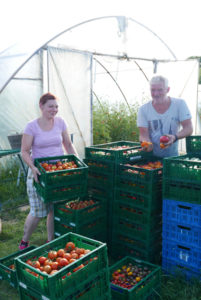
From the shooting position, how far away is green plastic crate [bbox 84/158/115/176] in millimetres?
3332

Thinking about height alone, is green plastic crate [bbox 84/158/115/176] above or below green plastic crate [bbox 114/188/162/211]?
above

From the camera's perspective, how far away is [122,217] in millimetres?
3279

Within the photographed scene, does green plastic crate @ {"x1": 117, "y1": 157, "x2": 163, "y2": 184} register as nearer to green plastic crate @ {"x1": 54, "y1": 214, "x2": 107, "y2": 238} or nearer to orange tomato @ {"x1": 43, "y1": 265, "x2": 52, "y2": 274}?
green plastic crate @ {"x1": 54, "y1": 214, "x2": 107, "y2": 238}

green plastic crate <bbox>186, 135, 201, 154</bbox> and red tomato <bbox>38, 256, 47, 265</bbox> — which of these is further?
green plastic crate <bbox>186, 135, 201, 154</bbox>

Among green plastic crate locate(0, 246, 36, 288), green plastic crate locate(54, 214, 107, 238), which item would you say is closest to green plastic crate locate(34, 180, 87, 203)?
green plastic crate locate(54, 214, 107, 238)

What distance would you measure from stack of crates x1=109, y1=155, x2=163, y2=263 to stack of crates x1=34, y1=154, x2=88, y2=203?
0.41m

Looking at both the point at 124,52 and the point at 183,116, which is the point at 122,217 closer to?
the point at 183,116

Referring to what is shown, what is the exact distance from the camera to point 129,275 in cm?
276

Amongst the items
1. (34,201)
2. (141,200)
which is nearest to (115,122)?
(34,201)

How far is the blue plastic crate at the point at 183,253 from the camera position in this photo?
2785 mm

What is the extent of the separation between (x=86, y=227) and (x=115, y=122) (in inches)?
210

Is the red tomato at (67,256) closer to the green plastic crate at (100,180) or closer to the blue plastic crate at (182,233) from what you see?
the blue plastic crate at (182,233)

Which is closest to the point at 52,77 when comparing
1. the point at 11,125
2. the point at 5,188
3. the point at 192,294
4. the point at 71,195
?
the point at 11,125

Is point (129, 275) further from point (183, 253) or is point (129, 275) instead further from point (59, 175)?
point (59, 175)
